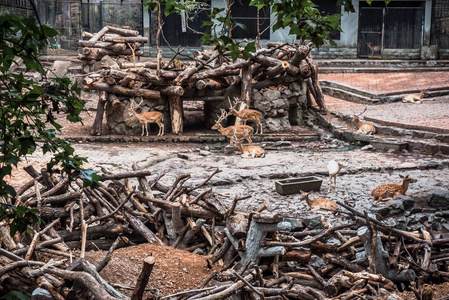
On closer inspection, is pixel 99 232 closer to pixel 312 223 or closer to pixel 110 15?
pixel 312 223

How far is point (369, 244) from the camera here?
538 centimetres

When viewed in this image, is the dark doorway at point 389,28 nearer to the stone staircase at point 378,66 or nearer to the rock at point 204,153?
the stone staircase at point 378,66

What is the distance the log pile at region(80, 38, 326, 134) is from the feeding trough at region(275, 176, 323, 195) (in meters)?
5.46

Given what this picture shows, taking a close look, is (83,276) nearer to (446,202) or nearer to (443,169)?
(446,202)

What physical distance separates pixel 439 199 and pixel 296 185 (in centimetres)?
230

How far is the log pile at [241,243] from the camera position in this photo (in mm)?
4691

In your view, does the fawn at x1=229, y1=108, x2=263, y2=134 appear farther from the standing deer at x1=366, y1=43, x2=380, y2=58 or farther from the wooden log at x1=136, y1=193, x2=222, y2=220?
the standing deer at x1=366, y1=43, x2=380, y2=58

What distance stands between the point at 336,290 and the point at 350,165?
667 cm

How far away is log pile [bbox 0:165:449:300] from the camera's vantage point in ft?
15.4

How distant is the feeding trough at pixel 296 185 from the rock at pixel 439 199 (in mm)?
1882

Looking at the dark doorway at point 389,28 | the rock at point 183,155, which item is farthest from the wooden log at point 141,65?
the dark doorway at point 389,28

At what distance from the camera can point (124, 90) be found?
1462cm

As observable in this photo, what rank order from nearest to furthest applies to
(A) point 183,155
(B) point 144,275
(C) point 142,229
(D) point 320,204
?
(B) point 144,275 → (C) point 142,229 → (D) point 320,204 → (A) point 183,155

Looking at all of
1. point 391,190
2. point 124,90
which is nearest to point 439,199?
point 391,190
